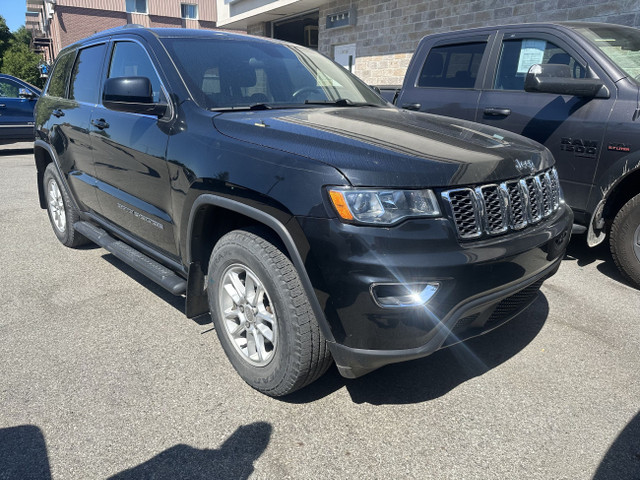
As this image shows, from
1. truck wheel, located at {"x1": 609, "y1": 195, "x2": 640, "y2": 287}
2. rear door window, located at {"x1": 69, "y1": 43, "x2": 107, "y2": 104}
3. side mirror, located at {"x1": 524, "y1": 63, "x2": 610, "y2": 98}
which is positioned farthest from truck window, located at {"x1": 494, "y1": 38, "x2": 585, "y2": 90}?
rear door window, located at {"x1": 69, "y1": 43, "x2": 107, "y2": 104}

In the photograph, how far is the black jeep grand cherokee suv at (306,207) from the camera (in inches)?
77.7

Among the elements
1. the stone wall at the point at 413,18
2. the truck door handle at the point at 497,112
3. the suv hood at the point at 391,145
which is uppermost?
the stone wall at the point at 413,18

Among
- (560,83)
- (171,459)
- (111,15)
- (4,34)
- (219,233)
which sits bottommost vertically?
(171,459)

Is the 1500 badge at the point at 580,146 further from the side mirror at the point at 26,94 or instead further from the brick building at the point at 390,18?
the side mirror at the point at 26,94

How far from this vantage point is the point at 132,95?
2.76m

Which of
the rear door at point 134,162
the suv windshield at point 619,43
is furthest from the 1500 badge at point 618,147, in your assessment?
the rear door at point 134,162

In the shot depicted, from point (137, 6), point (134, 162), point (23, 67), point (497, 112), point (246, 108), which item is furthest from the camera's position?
point (137, 6)

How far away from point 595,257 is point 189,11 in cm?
4337

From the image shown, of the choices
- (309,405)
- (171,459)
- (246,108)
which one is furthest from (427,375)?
(246,108)

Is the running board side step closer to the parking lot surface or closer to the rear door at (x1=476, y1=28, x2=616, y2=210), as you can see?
the parking lot surface

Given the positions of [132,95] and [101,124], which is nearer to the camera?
[132,95]

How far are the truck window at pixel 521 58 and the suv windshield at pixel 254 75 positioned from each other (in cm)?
170

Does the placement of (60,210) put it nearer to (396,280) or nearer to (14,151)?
(396,280)

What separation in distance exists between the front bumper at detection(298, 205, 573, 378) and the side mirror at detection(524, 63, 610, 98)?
2.38 meters
